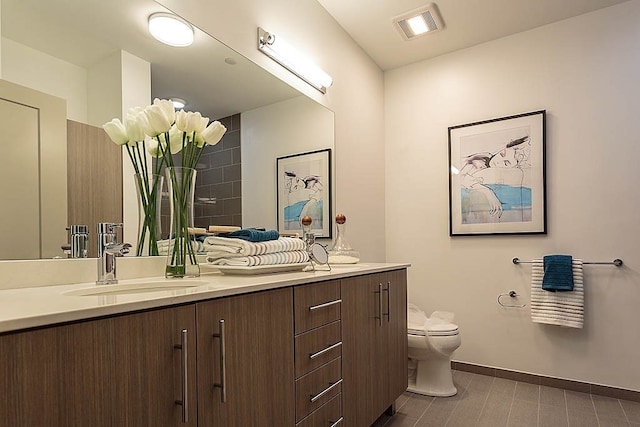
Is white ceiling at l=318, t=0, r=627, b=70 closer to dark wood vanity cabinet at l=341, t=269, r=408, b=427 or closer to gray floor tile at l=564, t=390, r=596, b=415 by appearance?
dark wood vanity cabinet at l=341, t=269, r=408, b=427

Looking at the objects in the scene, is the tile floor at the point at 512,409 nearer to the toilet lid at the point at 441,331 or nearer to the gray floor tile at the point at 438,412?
the gray floor tile at the point at 438,412

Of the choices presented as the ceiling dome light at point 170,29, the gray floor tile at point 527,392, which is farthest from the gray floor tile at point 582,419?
the ceiling dome light at point 170,29

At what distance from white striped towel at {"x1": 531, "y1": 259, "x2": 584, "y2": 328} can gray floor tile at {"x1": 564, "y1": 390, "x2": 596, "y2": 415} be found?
17.1 inches

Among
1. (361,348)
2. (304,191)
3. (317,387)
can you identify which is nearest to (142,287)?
(317,387)

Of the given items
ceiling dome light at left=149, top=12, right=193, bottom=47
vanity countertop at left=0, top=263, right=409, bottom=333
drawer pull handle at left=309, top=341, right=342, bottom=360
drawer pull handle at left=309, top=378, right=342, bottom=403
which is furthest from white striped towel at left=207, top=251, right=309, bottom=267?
ceiling dome light at left=149, top=12, right=193, bottom=47

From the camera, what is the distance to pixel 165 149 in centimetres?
142

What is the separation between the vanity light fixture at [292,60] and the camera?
1.93 metres

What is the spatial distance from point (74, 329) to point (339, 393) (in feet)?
3.58

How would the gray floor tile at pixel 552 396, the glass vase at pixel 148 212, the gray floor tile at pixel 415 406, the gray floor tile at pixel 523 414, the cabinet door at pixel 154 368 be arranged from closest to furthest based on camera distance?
1. the cabinet door at pixel 154 368
2. the glass vase at pixel 148 212
3. the gray floor tile at pixel 523 414
4. the gray floor tile at pixel 415 406
5. the gray floor tile at pixel 552 396

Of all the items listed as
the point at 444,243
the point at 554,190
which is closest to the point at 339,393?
the point at 444,243

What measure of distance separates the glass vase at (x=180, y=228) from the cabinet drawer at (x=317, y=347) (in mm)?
446

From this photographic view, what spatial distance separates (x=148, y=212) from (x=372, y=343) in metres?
1.12

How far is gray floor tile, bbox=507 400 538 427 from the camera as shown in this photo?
6.70ft

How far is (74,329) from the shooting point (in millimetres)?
684
